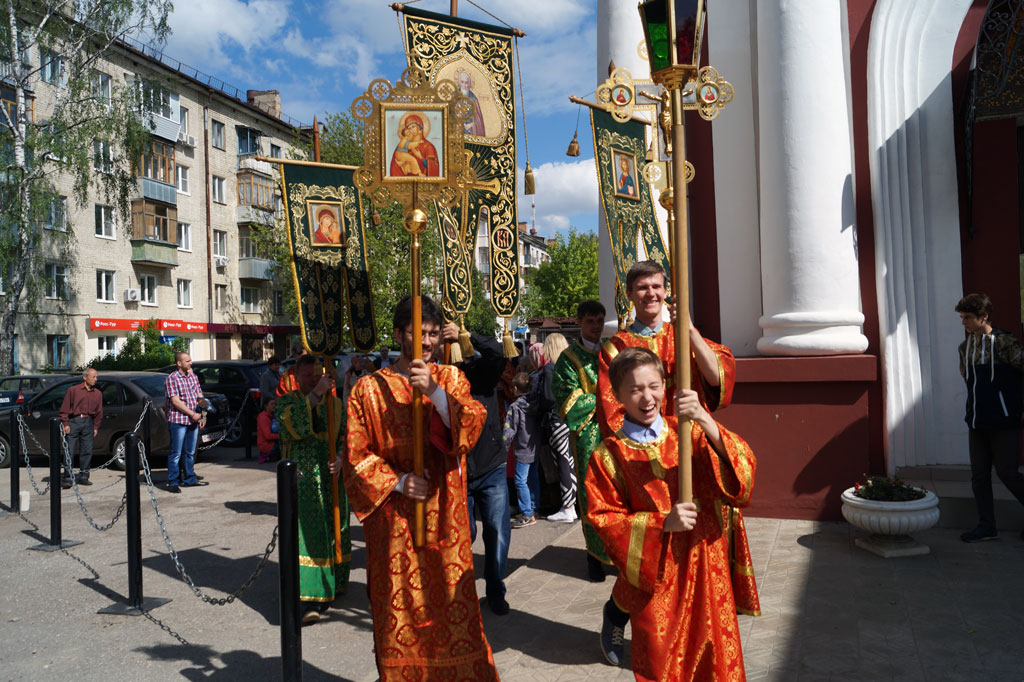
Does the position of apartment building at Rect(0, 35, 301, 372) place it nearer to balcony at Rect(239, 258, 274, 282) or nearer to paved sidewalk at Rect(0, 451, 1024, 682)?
balcony at Rect(239, 258, 274, 282)

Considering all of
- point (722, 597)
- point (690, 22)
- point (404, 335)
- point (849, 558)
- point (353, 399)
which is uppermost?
point (690, 22)

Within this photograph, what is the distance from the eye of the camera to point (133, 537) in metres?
5.58

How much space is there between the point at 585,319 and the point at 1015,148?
462 cm

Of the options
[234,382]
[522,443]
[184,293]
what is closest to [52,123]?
[234,382]

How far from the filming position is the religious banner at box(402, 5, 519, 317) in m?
5.68

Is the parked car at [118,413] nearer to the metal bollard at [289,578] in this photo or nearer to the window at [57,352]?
the metal bollard at [289,578]

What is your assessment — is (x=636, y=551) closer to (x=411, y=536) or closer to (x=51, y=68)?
(x=411, y=536)

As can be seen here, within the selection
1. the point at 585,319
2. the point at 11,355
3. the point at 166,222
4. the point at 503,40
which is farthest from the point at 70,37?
the point at 585,319

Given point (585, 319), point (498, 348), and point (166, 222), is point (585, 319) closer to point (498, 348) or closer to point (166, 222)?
→ point (498, 348)

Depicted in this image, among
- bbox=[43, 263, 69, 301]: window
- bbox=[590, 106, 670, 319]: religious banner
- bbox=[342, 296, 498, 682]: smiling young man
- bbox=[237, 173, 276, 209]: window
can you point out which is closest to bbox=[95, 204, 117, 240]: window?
bbox=[43, 263, 69, 301]: window

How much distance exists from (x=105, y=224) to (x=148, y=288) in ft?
11.2

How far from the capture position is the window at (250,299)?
4038 cm

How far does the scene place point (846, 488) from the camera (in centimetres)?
675

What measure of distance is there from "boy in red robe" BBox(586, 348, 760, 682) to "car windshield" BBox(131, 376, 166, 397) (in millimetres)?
12046
